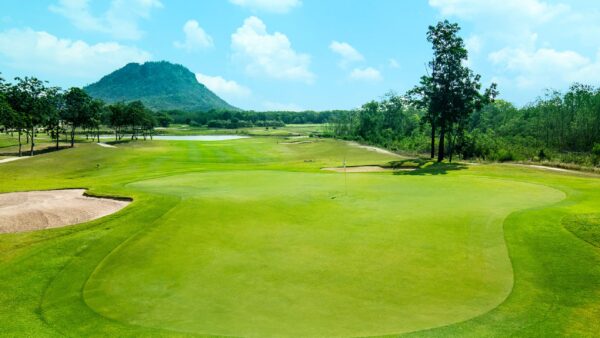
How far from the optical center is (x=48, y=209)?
20.1 metres

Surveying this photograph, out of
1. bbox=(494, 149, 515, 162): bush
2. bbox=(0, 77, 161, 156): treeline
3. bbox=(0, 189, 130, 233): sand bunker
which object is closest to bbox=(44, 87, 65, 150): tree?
bbox=(0, 77, 161, 156): treeline

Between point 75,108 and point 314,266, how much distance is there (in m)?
81.3

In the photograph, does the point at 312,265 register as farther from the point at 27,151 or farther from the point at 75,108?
the point at 75,108

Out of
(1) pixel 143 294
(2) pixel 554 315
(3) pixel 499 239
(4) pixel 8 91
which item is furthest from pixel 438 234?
(4) pixel 8 91

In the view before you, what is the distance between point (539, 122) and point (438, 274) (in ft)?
277

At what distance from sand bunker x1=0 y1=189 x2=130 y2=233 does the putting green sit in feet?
13.1

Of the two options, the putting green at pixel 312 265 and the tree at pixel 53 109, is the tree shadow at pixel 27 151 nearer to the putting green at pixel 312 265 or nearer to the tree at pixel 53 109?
the tree at pixel 53 109

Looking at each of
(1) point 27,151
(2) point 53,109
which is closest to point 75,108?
(2) point 53,109

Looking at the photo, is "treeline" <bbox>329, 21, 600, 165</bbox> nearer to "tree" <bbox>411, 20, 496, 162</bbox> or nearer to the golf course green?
"tree" <bbox>411, 20, 496, 162</bbox>

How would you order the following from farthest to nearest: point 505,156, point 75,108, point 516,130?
point 516,130
point 75,108
point 505,156

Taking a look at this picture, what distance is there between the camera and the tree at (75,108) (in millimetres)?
80550

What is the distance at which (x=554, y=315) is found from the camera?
34.7 ft

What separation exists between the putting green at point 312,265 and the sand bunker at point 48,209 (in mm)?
3981

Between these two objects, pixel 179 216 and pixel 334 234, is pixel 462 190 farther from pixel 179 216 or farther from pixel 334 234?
pixel 179 216
